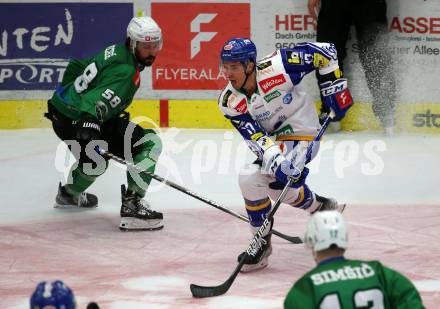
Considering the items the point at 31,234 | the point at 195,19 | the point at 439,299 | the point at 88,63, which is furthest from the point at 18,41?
the point at 439,299

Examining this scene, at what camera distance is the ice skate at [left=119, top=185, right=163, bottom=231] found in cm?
546

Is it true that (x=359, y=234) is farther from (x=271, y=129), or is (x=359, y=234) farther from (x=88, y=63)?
(x=88, y=63)

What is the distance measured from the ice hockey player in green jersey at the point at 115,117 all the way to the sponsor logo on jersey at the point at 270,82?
0.91 meters

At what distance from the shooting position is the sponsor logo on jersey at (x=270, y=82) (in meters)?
4.76

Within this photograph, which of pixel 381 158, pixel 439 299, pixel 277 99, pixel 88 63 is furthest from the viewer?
pixel 381 158

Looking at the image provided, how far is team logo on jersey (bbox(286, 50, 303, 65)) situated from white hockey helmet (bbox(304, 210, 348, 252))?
2078mm

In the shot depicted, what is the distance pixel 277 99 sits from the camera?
15.8 ft

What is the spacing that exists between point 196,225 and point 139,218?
0.31m

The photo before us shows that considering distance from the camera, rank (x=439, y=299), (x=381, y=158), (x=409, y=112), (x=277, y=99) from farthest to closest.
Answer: (x=409, y=112)
(x=381, y=158)
(x=277, y=99)
(x=439, y=299)

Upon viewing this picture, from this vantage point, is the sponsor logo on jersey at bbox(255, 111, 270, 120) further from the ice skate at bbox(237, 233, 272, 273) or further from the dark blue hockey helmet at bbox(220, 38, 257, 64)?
the ice skate at bbox(237, 233, 272, 273)

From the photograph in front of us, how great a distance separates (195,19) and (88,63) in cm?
220

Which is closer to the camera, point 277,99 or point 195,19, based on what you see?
point 277,99

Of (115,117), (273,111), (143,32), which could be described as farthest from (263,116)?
(115,117)

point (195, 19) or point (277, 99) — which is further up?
point (195, 19)
